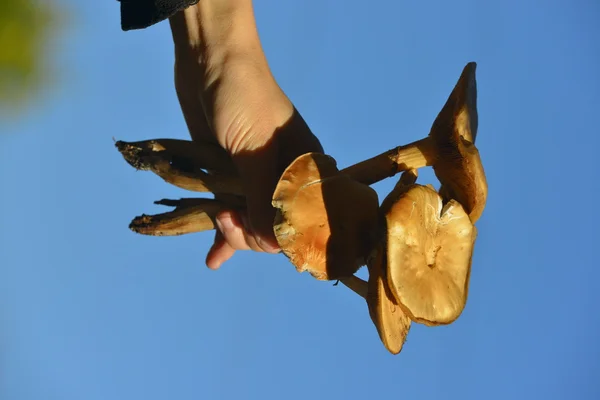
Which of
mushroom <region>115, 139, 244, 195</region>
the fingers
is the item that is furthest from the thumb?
the fingers

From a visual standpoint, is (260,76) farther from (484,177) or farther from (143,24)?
(484,177)

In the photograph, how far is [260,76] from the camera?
7.22 ft

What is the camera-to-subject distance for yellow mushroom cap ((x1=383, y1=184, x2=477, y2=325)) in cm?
142

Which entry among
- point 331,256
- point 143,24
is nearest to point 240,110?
point 143,24

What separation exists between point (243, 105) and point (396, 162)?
2.27 ft

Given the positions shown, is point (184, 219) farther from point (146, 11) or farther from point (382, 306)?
point (382, 306)

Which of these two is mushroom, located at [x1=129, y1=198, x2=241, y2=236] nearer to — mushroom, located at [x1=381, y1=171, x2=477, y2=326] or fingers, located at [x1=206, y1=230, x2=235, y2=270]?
fingers, located at [x1=206, y1=230, x2=235, y2=270]

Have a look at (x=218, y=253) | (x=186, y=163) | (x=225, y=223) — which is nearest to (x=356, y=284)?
(x=225, y=223)

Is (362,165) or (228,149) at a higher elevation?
(228,149)

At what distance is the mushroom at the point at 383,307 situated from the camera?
150 centimetres

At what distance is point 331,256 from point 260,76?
3.20 ft

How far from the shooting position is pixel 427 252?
5.13 ft

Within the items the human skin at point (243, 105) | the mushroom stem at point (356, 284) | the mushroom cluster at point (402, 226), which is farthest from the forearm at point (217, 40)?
the mushroom stem at point (356, 284)

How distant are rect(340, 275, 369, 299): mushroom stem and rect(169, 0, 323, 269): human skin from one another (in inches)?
14.3
